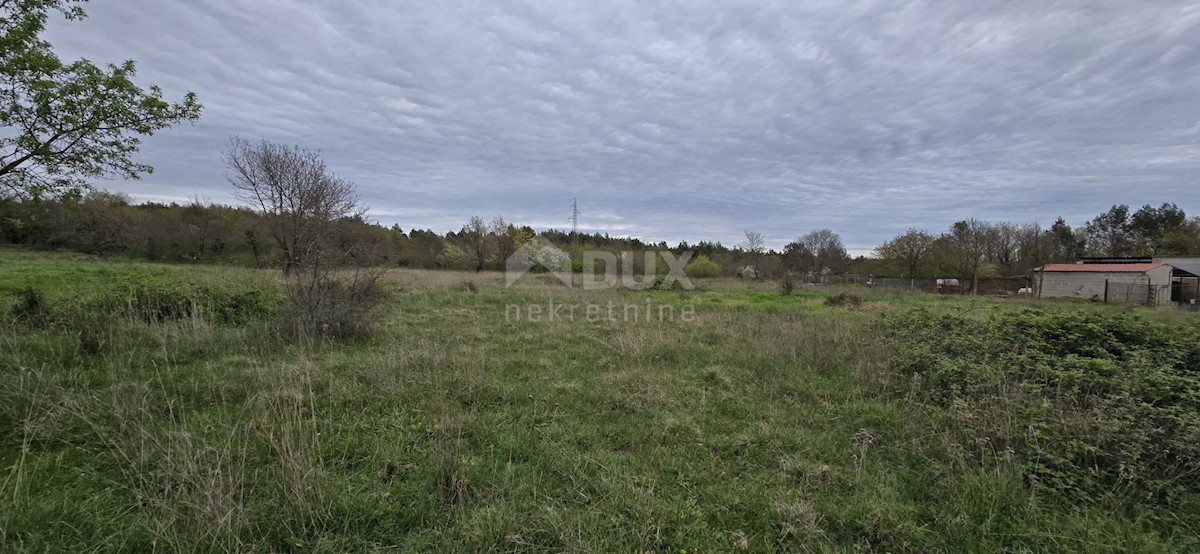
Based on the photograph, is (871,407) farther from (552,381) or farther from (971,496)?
(552,381)

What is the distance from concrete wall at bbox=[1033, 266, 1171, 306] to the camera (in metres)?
24.1

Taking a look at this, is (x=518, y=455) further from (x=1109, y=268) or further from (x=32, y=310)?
(x=1109, y=268)

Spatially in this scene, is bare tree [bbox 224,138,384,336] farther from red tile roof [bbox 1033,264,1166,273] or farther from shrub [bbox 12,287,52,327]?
red tile roof [bbox 1033,264,1166,273]

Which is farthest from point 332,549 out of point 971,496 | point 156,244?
point 156,244

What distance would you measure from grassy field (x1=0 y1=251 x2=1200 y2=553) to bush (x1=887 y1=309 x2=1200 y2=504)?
0.14 ft

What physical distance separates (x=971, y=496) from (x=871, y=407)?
1827 millimetres

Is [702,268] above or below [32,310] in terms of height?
above

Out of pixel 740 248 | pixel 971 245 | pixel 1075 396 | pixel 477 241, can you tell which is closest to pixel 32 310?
pixel 1075 396

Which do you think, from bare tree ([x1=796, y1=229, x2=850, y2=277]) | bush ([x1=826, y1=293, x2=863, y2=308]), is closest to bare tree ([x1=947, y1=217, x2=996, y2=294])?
bare tree ([x1=796, y1=229, x2=850, y2=277])

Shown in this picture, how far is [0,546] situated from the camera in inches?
75.9

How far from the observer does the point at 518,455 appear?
3.21 metres

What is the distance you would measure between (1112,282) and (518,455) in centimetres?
3784

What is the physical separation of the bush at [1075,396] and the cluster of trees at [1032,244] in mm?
33061

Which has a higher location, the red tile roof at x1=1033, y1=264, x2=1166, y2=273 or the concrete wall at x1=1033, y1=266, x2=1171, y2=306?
the red tile roof at x1=1033, y1=264, x2=1166, y2=273
